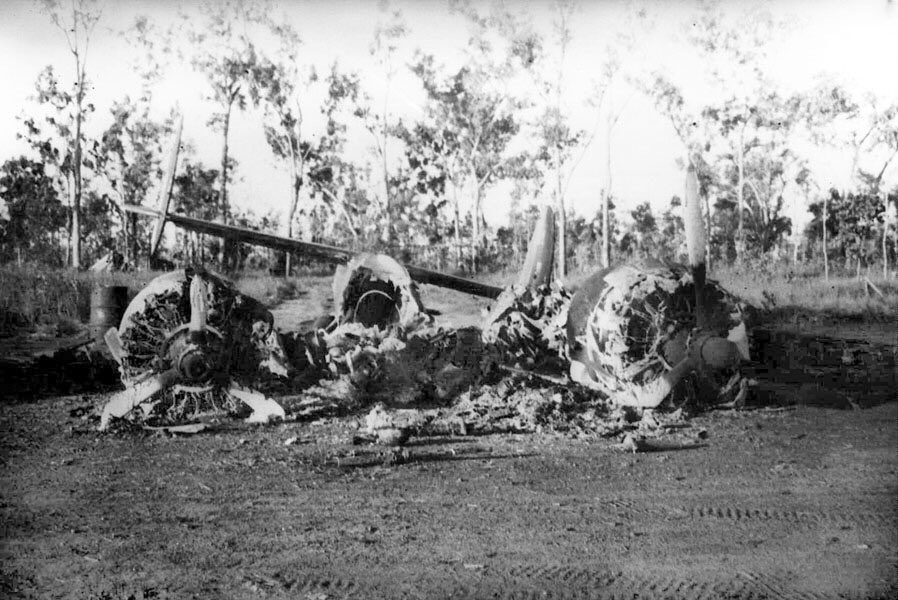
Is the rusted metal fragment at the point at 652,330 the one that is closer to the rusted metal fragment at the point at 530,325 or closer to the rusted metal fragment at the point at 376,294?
the rusted metal fragment at the point at 530,325

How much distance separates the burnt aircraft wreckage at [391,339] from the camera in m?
11.2

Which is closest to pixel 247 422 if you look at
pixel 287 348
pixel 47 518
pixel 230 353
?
pixel 230 353

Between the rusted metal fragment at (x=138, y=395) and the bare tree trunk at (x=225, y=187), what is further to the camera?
the bare tree trunk at (x=225, y=187)

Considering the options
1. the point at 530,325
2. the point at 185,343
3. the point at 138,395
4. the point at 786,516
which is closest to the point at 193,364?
the point at 185,343

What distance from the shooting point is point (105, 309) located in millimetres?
15523

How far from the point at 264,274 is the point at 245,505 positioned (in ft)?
53.5

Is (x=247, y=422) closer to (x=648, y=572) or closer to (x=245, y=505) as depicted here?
(x=245, y=505)

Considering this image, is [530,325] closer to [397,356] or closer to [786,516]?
[397,356]

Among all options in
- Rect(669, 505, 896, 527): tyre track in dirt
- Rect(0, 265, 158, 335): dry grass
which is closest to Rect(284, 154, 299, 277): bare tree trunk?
Rect(0, 265, 158, 335): dry grass

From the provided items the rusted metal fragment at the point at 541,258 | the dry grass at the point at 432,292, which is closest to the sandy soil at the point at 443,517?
the dry grass at the point at 432,292

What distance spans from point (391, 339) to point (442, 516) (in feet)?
21.1

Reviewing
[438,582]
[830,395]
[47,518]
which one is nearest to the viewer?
[438,582]

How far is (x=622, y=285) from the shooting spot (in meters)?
11.9

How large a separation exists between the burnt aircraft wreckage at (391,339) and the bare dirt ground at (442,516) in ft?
3.31
